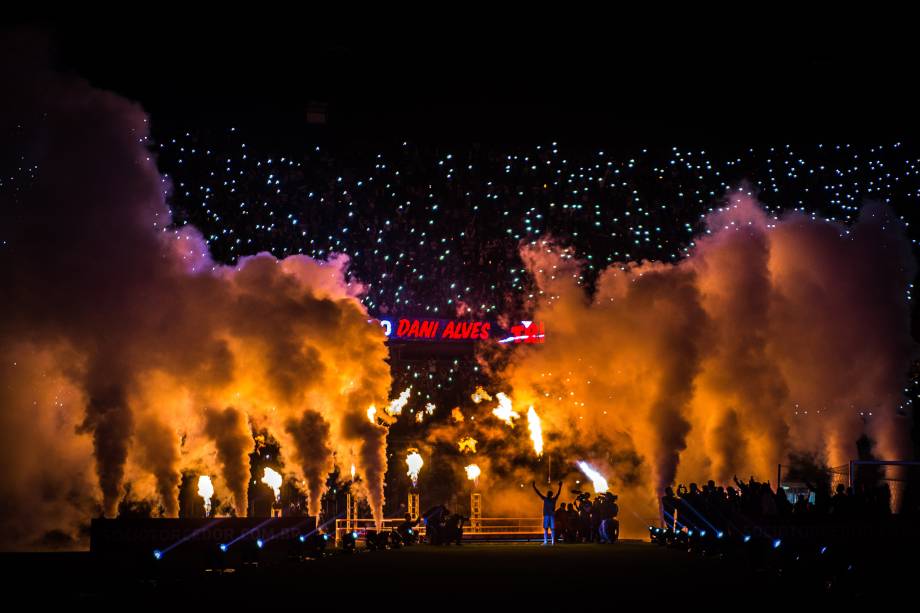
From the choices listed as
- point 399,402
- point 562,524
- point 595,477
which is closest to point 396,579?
point 562,524

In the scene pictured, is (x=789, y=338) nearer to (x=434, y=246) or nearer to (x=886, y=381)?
(x=886, y=381)

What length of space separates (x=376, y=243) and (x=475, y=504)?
951cm

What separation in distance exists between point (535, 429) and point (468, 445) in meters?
3.15

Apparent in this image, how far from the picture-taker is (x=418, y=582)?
55.4ft

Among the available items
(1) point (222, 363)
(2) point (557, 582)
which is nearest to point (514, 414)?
(1) point (222, 363)

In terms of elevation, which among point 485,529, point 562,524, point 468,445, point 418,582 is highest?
point 468,445

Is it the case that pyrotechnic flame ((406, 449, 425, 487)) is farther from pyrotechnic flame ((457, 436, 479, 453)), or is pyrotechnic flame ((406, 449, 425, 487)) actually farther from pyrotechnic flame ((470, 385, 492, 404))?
pyrotechnic flame ((470, 385, 492, 404))

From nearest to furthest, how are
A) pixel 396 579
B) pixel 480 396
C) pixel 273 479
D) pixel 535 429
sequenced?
pixel 396 579 < pixel 273 479 < pixel 535 429 < pixel 480 396

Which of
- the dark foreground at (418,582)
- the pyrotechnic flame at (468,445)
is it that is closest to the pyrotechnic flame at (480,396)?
the pyrotechnic flame at (468,445)

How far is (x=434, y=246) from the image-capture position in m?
42.2

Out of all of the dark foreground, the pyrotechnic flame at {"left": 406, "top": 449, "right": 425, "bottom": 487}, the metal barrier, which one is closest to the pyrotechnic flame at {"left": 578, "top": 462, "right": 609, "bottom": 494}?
the metal barrier

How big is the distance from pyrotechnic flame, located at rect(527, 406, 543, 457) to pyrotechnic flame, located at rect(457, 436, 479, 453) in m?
2.51

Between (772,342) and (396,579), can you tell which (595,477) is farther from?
(396,579)

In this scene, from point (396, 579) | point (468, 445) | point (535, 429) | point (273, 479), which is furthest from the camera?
point (468, 445)
